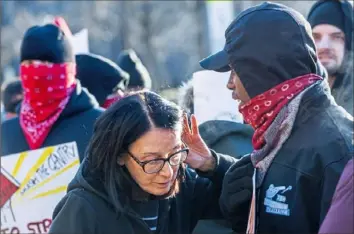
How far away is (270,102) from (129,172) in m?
0.62

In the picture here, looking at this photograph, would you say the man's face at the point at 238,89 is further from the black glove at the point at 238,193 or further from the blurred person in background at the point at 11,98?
the blurred person in background at the point at 11,98

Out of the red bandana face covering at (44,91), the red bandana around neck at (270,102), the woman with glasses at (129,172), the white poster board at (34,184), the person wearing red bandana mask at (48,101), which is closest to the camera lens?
the red bandana around neck at (270,102)

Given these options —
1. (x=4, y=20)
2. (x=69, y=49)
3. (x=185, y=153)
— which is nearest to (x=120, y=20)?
(x=4, y=20)

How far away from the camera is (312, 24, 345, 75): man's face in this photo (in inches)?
212

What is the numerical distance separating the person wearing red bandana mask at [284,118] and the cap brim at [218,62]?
0.24 meters

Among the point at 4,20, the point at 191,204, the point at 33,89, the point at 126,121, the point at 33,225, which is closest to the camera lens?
the point at 126,121

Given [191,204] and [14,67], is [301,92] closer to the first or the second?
[191,204]

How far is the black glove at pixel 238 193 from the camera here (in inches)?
124

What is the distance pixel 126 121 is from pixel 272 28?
66cm

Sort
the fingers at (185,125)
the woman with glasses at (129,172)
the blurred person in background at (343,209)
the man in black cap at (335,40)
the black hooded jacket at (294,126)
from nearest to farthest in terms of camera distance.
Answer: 1. the blurred person in background at (343,209)
2. the black hooded jacket at (294,126)
3. the woman with glasses at (129,172)
4. the fingers at (185,125)
5. the man in black cap at (335,40)

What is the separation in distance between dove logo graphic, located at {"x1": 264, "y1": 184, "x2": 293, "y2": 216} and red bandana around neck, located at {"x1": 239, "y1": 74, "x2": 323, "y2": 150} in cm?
21

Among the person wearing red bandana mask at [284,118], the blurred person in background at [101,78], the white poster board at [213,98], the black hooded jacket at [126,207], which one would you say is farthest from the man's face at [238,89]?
the blurred person in background at [101,78]

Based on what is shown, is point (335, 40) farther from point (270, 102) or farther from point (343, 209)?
point (343, 209)

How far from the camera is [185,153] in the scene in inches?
127
